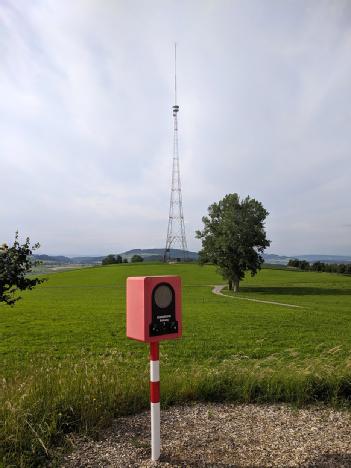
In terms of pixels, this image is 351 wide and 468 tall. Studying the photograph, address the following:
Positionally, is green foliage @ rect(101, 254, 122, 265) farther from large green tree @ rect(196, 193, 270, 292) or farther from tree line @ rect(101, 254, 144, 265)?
large green tree @ rect(196, 193, 270, 292)

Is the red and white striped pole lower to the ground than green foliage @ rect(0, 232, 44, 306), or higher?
lower

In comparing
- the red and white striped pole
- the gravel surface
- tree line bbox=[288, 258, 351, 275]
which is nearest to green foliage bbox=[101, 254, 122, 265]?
tree line bbox=[288, 258, 351, 275]

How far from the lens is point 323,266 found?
100 m

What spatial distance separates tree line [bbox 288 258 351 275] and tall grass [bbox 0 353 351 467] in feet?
300

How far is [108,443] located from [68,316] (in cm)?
2330

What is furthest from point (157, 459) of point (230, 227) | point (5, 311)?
point (230, 227)

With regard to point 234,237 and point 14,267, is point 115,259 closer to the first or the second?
point 234,237

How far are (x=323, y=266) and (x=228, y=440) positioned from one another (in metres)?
102

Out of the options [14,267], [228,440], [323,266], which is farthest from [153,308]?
[323,266]

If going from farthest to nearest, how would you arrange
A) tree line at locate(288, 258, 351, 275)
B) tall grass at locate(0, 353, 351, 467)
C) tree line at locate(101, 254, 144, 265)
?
tree line at locate(101, 254, 144, 265) → tree line at locate(288, 258, 351, 275) → tall grass at locate(0, 353, 351, 467)

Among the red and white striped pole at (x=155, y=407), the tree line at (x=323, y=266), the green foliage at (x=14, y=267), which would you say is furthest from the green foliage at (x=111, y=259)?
the red and white striped pole at (x=155, y=407)

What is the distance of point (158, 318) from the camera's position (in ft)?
15.0

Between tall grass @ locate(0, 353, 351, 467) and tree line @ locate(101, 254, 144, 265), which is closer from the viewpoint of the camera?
tall grass @ locate(0, 353, 351, 467)

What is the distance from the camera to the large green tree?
161ft
